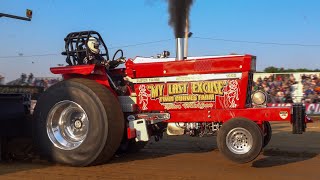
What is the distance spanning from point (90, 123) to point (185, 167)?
1479 mm

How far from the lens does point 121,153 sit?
26.3 ft

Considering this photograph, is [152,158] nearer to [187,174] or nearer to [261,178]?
[187,174]

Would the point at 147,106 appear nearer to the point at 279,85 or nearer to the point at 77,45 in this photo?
the point at 77,45

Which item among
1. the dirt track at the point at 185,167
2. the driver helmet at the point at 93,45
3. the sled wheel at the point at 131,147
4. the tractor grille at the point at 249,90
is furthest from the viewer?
the sled wheel at the point at 131,147

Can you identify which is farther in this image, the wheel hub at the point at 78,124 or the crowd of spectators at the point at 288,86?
the crowd of spectators at the point at 288,86

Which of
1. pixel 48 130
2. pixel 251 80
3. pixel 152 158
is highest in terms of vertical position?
pixel 251 80

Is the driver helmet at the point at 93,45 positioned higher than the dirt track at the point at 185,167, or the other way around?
the driver helmet at the point at 93,45

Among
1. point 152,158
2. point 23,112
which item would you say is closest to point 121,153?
point 152,158

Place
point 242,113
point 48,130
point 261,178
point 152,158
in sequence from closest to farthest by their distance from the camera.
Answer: point 261,178 → point 242,113 → point 48,130 → point 152,158

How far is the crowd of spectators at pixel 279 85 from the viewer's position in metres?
21.7

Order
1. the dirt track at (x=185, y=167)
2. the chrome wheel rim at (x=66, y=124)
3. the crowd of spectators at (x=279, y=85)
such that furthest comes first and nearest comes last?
the crowd of spectators at (x=279, y=85) → the chrome wheel rim at (x=66, y=124) → the dirt track at (x=185, y=167)

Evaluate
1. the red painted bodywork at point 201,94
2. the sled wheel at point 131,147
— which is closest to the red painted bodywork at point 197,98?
the red painted bodywork at point 201,94

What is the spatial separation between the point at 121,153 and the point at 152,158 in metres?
0.67

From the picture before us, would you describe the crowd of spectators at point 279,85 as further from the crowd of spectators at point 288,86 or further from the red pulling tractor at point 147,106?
the red pulling tractor at point 147,106
